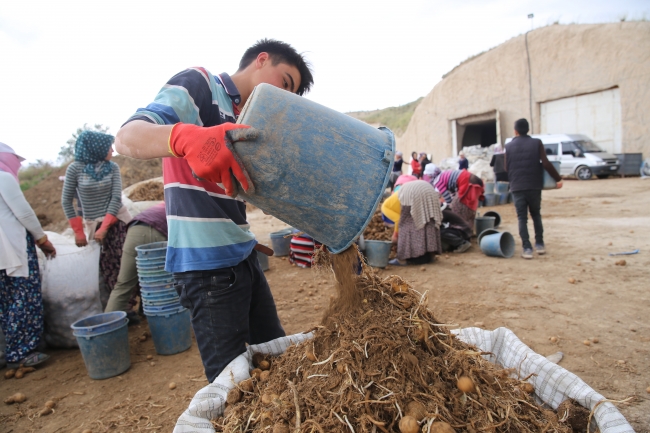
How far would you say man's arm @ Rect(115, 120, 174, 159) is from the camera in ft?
3.91

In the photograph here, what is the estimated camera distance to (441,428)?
44.8 inches

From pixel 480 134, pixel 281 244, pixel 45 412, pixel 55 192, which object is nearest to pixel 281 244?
pixel 281 244

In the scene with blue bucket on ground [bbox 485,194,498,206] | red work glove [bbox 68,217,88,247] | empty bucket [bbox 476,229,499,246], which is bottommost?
empty bucket [bbox 476,229,499,246]

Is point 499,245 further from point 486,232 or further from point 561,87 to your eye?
point 561,87

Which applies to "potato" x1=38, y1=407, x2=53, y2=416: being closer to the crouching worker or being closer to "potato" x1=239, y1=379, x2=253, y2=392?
the crouching worker

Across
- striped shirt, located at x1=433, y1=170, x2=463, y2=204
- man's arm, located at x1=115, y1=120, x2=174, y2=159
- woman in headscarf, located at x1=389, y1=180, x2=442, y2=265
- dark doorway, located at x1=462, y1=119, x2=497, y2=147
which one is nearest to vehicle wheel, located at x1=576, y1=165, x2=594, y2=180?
dark doorway, located at x1=462, y1=119, x2=497, y2=147

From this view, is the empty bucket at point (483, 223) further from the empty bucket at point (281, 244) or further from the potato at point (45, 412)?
the potato at point (45, 412)

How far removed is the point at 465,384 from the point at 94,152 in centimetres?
396

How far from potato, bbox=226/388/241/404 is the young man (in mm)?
211

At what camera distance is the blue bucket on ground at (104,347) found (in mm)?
2990

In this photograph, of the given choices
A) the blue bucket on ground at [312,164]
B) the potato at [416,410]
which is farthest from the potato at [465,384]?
the blue bucket on ground at [312,164]

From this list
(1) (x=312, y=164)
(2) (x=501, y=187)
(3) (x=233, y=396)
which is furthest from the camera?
(2) (x=501, y=187)

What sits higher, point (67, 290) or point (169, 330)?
point (67, 290)

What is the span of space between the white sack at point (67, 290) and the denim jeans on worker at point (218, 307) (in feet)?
8.44
